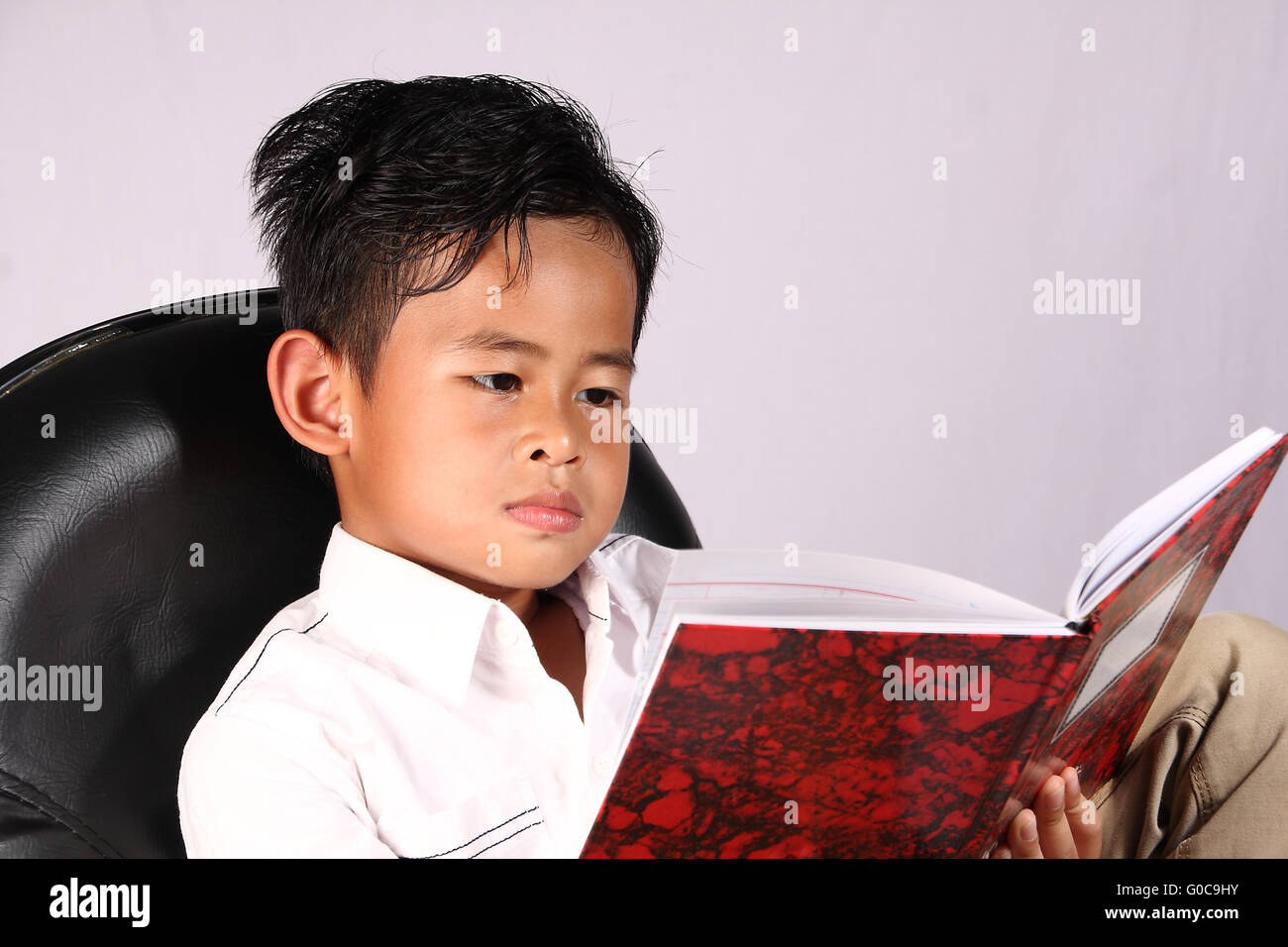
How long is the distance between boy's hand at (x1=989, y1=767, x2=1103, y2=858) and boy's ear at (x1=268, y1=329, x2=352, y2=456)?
563 millimetres

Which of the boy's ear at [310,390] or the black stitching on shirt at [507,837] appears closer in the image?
the black stitching on shirt at [507,837]

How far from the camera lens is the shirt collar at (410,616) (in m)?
0.90

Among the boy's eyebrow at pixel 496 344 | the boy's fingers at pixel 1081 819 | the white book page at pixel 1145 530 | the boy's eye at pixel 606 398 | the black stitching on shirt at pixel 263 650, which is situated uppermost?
the boy's eyebrow at pixel 496 344

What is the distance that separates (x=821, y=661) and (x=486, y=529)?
0.32 m

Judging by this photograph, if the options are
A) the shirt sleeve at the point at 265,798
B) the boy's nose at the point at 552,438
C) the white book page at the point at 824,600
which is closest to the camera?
the white book page at the point at 824,600

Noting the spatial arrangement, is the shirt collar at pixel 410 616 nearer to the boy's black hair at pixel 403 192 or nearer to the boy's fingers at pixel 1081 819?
the boy's black hair at pixel 403 192

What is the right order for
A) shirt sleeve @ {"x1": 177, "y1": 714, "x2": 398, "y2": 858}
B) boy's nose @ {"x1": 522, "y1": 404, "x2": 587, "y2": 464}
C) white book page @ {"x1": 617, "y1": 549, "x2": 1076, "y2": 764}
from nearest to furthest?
white book page @ {"x1": 617, "y1": 549, "x2": 1076, "y2": 764} < shirt sleeve @ {"x1": 177, "y1": 714, "x2": 398, "y2": 858} < boy's nose @ {"x1": 522, "y1": 404, "x2": 587, "y2": 464}

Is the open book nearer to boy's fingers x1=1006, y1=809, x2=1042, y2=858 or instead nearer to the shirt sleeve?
boy's fingers x1=1006, y1=809, x2=1042, y2=858

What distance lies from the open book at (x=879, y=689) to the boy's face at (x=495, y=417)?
155 mm

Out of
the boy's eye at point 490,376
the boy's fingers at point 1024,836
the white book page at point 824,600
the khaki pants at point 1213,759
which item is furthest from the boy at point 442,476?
the khaki pants at point 1213,759

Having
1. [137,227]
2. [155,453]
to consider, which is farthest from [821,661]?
[137,227]

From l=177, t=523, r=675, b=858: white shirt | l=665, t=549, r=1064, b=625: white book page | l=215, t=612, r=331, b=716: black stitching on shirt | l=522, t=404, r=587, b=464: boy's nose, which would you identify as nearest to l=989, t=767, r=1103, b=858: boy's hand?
l=665, t=549, r=1064, b=625: white book page

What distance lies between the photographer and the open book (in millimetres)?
653

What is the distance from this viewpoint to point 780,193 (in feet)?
6.40
